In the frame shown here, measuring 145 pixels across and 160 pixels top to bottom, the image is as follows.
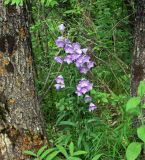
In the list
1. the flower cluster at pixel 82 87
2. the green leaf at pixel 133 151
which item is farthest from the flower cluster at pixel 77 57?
the green leaf at pixel 133 151

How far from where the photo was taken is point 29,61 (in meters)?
2.88

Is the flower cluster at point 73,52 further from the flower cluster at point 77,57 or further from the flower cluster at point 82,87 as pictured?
the flower cluster at point 82,87

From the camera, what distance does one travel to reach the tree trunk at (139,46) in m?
3.03

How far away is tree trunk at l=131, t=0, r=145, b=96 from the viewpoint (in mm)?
3030

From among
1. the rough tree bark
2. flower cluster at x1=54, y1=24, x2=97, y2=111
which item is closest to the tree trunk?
flower cluster at x1=54, y1=24, x2=97, y2=111

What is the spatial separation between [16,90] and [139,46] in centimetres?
108

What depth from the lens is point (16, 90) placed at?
2.83 metres

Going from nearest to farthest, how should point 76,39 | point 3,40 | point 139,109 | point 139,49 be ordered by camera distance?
point 139,109 < point 3,40 < point 139,49 < point 76,39

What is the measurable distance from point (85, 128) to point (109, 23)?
2155 mm

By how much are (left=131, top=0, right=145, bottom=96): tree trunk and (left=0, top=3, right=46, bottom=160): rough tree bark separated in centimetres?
90

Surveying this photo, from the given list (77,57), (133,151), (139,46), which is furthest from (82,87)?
(133,151)

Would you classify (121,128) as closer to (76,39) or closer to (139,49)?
(139,49)

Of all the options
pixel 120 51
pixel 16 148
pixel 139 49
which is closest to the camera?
pixel 16 148

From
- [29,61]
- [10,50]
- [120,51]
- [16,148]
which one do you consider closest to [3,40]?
[10,50]
